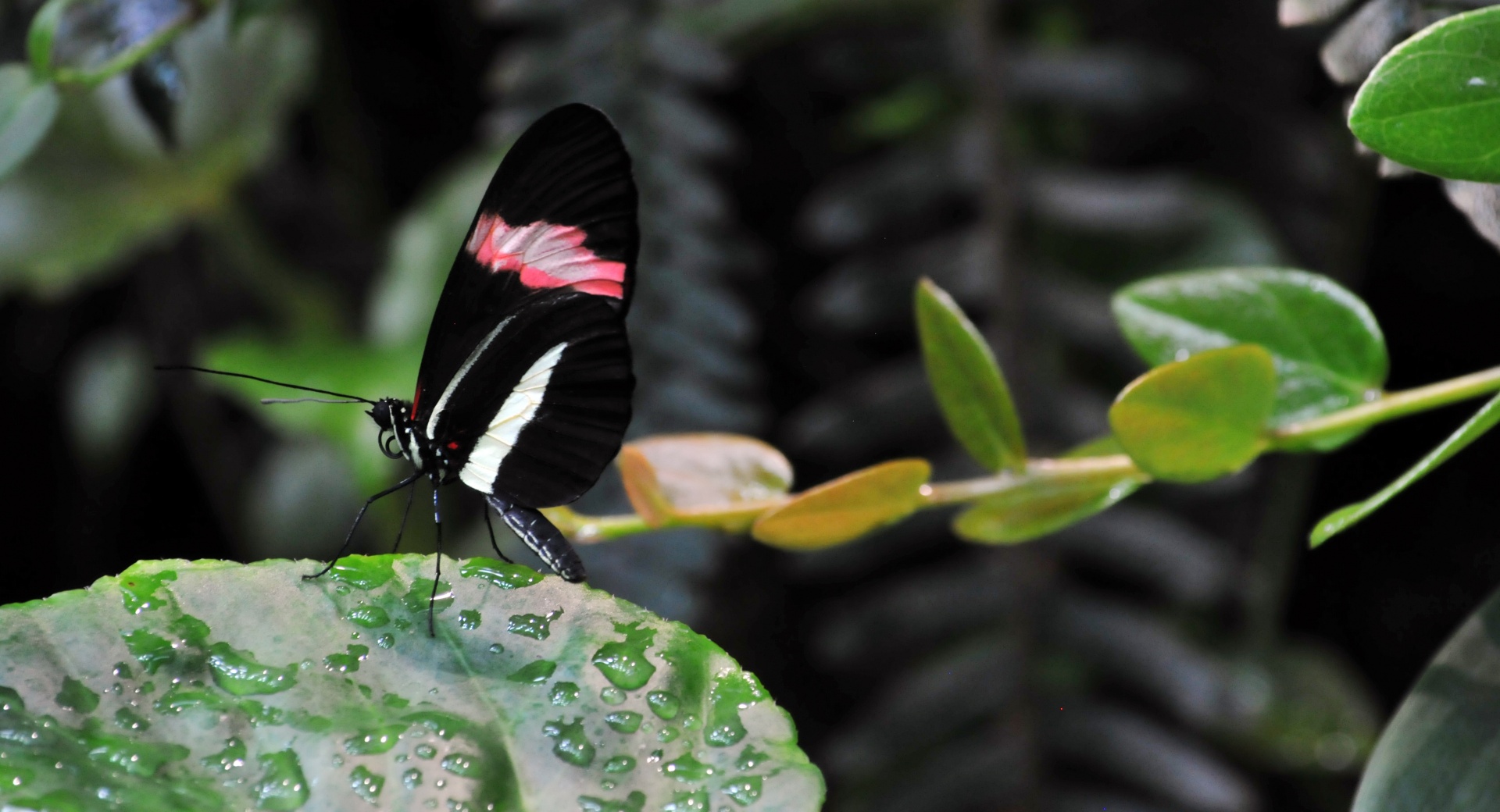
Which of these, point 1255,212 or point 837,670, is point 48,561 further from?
point 1255,212

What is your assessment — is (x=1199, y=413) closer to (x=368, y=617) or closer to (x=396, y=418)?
(x=368, y=617)

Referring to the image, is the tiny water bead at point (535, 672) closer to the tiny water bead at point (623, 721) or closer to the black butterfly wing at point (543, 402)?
the tiny water bead at point (623, 721)

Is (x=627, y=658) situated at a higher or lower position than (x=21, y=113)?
lower

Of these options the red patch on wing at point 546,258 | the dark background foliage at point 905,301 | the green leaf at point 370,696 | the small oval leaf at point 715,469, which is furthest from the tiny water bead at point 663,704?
the dark background foliage at point 905,301

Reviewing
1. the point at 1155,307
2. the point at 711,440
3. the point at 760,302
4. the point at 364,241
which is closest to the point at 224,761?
the point at 711,440

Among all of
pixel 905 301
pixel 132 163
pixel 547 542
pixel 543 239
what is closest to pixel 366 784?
pixel 547 542

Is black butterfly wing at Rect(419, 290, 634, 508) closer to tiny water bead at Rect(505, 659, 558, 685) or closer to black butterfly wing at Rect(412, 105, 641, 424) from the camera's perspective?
black butterfly wing at Rect(412, 105, 641, 424)

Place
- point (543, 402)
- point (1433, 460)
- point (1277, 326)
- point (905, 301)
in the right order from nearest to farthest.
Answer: point (1433, 460), point (1277, 326), point (543, 402), point (905, 301)
